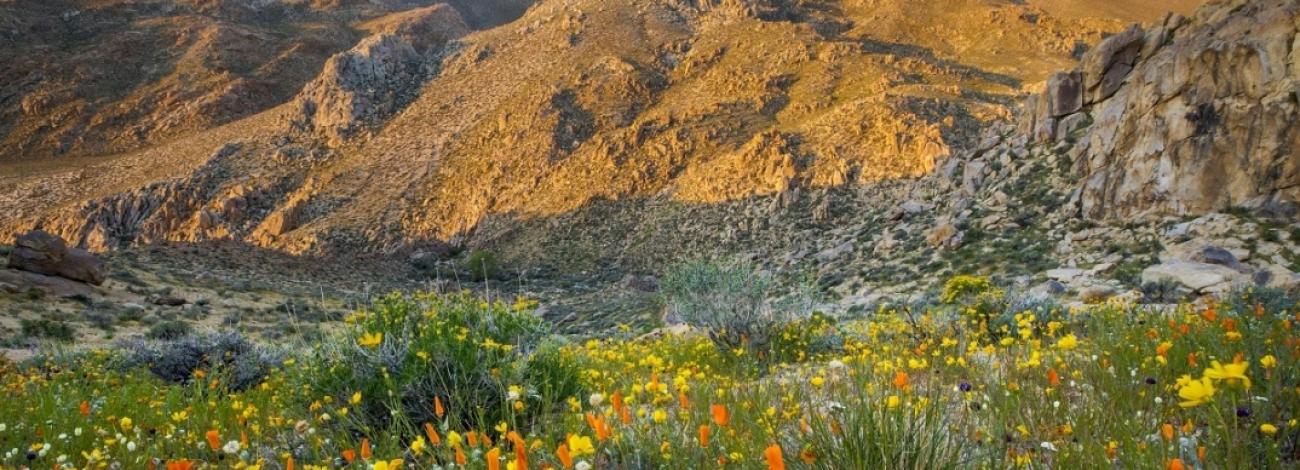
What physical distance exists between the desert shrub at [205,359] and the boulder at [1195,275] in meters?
13.5

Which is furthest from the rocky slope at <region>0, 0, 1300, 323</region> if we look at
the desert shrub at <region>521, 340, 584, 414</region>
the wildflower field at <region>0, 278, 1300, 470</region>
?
the desert shrub at <region>521, 340, 584, 414</region>

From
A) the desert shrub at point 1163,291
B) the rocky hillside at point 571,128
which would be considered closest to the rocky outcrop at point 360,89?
the rocky hillside at point 571,128

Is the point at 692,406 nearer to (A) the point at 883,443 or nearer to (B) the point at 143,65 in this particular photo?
(A) the point at 883,443

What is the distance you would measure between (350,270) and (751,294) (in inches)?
1196

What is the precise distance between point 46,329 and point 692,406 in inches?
814

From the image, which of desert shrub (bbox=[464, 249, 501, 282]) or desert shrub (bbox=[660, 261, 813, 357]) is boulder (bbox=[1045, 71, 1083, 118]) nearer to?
desert shrub (bbox=[660, 261, 813, 357])

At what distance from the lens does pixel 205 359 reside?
859 centimetres

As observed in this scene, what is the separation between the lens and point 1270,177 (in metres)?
13.3

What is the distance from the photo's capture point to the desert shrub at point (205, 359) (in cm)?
768

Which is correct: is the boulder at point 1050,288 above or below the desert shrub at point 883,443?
below

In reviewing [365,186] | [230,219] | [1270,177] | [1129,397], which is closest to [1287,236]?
[1270,177]

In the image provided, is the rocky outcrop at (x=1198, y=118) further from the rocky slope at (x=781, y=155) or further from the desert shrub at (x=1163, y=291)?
the desert shrub at (x=1163, y=291)

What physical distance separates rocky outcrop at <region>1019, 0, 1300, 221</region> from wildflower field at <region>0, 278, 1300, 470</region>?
25.6 ft

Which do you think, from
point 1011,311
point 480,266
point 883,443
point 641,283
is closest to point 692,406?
point 883,443
